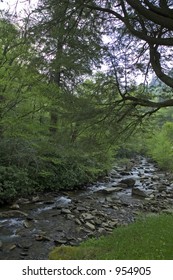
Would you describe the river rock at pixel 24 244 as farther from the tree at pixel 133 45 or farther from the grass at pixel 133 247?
the tree at pixel 133 45

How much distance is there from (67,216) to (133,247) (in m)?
5.03

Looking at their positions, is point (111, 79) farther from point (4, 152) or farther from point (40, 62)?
point (4, 152)

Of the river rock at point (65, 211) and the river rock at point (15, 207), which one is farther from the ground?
the river rock at point (15, 207)

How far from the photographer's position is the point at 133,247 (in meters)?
5.05

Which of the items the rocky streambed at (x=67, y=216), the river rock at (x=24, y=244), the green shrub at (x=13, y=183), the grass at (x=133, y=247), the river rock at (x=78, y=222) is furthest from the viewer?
the green shrub at (x=13, y=183)

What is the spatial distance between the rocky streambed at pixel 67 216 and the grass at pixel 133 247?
1398 mm

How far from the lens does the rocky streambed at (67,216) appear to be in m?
7.39

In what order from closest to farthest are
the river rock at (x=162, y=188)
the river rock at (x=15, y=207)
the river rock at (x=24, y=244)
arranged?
the river rock at (x=24, y=244) < the river rock at (x=15, y=207) < the river rock at (x=162, y=188)

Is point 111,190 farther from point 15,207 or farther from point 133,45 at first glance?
point 133,45

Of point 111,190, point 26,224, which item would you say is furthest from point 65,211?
point 111,190

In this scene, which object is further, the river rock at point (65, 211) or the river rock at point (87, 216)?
the river rock at point (65, 211)

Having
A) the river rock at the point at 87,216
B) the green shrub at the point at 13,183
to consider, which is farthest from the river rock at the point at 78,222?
the green shrub at the point at 13,183

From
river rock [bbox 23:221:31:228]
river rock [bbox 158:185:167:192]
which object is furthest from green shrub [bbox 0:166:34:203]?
river rock [bbox 158:185:167:192]

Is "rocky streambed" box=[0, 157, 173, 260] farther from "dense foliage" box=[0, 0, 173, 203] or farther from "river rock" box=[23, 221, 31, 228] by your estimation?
"dense foliage" box=[0, 0, 173, 203]
